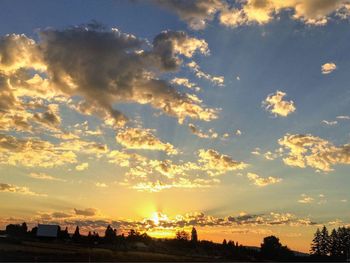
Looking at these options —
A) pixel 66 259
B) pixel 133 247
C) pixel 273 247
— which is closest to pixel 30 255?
pixel 66 259

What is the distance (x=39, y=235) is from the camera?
153875 mm

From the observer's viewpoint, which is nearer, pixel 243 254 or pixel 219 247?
pixel 243 254

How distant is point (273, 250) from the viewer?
19275 centimetres

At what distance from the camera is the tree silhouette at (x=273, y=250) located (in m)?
188

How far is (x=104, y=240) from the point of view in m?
181

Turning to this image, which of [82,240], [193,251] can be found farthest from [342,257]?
[82,240]

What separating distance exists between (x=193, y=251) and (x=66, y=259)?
92.6 meters

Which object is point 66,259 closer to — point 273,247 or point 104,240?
point 104,240

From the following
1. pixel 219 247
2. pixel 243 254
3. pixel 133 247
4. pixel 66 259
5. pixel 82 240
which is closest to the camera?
pixel 66 259

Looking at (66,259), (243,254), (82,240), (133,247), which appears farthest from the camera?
(243,254)

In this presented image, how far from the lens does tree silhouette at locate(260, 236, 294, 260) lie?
188 m

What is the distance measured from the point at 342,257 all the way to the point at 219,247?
155ft

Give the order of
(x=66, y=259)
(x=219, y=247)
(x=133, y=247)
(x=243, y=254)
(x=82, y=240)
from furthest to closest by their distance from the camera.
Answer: (x=219, y=247) → (x=243, y=254) → (x=82, y=240) → (x=133, y=247) → (x=66, y=259)

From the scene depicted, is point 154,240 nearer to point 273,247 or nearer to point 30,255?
point 273,247
